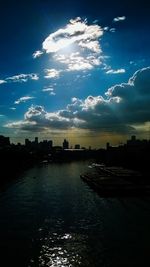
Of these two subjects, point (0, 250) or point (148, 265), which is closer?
point (148, 265)

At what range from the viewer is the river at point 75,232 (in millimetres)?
29906

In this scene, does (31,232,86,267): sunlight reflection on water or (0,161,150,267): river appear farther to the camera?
(0,161,150,267): river

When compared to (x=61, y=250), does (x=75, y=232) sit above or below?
above

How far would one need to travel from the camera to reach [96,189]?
7819 cm

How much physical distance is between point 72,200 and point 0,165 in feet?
276

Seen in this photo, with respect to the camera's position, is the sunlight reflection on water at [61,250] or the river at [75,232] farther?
the river at [75,232]

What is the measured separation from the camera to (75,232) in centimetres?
3869

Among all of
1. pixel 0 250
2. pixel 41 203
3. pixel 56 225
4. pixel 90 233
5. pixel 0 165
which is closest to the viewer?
pixel 0 250

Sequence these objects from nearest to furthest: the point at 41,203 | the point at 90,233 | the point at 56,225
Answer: the point at 90,233 < the point at 56,225 < the point at 41,203

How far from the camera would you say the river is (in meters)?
29.9

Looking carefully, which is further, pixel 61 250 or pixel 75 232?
pixel 75 232

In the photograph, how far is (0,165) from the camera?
141500 mm

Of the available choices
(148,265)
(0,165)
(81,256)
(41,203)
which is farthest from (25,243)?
(0,165)

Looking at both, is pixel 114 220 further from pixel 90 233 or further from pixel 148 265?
pixel 148 265
